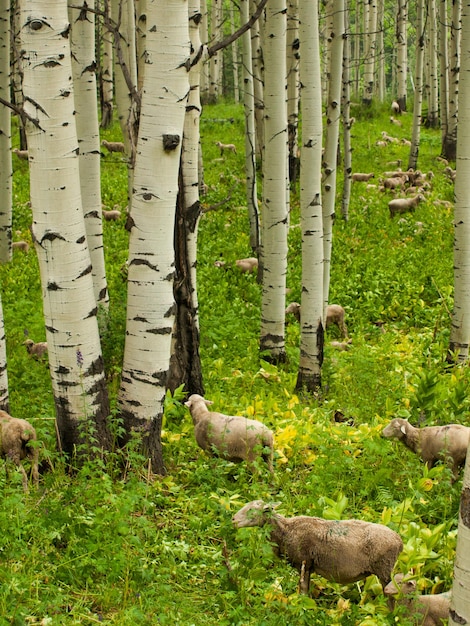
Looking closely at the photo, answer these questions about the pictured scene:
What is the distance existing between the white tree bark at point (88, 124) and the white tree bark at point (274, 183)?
2183 mm

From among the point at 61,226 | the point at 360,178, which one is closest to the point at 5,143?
the point at 61,226

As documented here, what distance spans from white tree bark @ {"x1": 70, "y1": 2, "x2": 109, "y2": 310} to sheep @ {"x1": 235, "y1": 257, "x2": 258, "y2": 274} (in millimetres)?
4321

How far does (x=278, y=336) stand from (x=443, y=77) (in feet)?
50.8

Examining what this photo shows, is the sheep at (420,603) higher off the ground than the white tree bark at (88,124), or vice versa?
the white tree bark at (88,124)

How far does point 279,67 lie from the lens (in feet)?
29.6

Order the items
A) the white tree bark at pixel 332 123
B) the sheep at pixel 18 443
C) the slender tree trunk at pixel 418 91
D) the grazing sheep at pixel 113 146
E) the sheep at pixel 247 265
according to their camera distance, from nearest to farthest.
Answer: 1. the sheep at pixel 18 443
2. the white tree bark at pixel 332 123
3. the sheep at pixel 247 265
4. the slender tree trunk at pixel 418 91
5. the grazing sheep at pixel 113 146

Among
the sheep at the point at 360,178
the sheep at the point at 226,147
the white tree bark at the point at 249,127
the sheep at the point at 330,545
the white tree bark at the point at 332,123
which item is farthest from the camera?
the sheep at the point at 226,147

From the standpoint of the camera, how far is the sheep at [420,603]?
4.04 meters

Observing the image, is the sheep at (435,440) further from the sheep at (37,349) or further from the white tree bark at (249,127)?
the white tree bark at (249,127)

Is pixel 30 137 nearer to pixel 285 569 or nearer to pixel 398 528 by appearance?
pixel 285 569

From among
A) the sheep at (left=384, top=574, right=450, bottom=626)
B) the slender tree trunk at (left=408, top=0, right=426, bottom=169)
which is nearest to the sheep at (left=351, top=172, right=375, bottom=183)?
the slender tree trunk at (left=408, top=0, right=426, bottom=169)

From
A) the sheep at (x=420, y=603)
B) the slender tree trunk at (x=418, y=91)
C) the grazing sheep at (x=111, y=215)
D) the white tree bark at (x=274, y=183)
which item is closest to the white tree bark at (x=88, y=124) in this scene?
the white tree bark at (x=274, y=183)

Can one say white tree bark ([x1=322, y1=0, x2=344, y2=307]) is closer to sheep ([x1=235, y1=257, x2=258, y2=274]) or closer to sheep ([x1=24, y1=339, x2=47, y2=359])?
sheep ([x1=235, y1=257, x2=258, y2=274])

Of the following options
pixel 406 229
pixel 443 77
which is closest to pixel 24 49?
pixel 406 229
